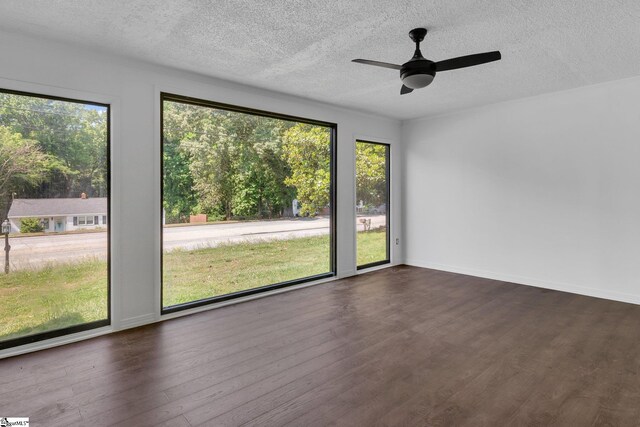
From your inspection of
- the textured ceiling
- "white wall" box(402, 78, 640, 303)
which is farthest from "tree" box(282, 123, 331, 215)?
"white wall" box(402, 78, 640, 303)

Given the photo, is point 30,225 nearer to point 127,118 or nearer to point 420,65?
point 127,118

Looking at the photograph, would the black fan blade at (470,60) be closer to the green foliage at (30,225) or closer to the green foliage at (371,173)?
the green foliage at (371,173)

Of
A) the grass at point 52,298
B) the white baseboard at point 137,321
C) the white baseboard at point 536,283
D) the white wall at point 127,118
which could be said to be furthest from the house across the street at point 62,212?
the white baseboard at point 536,283

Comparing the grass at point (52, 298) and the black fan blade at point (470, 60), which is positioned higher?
the black fan blade at point (470, 60)

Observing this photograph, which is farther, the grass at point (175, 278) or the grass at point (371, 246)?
the grass at point (371, 246)

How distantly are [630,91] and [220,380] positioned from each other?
17.8ft

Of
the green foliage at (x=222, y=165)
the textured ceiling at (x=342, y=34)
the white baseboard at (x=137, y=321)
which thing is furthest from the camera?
the green foliage at (x=222, y=165)

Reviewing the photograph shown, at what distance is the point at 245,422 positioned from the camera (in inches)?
79.7

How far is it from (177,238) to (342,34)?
8.93 ft

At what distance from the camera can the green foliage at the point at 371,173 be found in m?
5.83

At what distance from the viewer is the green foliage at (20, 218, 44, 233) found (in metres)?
3.01

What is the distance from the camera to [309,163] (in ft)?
17.0

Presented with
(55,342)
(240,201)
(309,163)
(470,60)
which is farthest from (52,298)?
(470,60)

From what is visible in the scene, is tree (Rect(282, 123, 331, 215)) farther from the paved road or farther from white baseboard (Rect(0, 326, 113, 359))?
white baseboard (Rect(0, 326, 113, 359))
